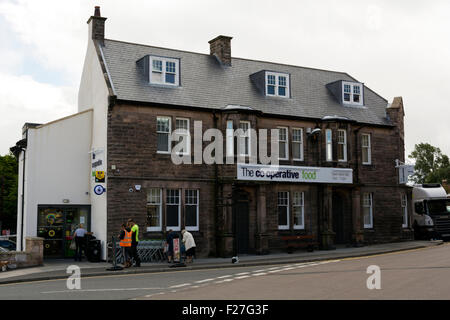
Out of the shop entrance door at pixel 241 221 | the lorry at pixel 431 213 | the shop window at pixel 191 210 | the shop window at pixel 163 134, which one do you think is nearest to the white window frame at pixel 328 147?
the shop entrance door at pixel 241 221

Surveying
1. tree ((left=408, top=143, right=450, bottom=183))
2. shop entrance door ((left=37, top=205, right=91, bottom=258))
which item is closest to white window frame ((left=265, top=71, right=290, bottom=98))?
shop entrance door ((left=37, top=205, right=91, bottom=258))

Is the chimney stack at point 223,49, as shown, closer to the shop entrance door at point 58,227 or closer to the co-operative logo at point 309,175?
the co-operative logo at point 309,175

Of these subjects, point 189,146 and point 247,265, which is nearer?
point 247,265

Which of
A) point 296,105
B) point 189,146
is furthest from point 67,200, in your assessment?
point 296,105

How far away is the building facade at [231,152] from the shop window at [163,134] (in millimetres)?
51

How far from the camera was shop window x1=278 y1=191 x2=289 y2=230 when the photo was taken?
28.4 metres

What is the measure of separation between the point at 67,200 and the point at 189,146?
6.32 metres

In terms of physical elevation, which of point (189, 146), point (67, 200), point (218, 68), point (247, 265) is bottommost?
point (247, 265)

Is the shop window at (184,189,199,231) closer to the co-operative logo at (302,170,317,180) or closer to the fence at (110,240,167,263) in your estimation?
the fence at (110,240,167,263)

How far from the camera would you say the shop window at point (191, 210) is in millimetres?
25734

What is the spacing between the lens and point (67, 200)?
82.9 feet

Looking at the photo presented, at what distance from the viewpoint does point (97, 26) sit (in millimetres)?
27156

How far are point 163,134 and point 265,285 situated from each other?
1278 centimetres
